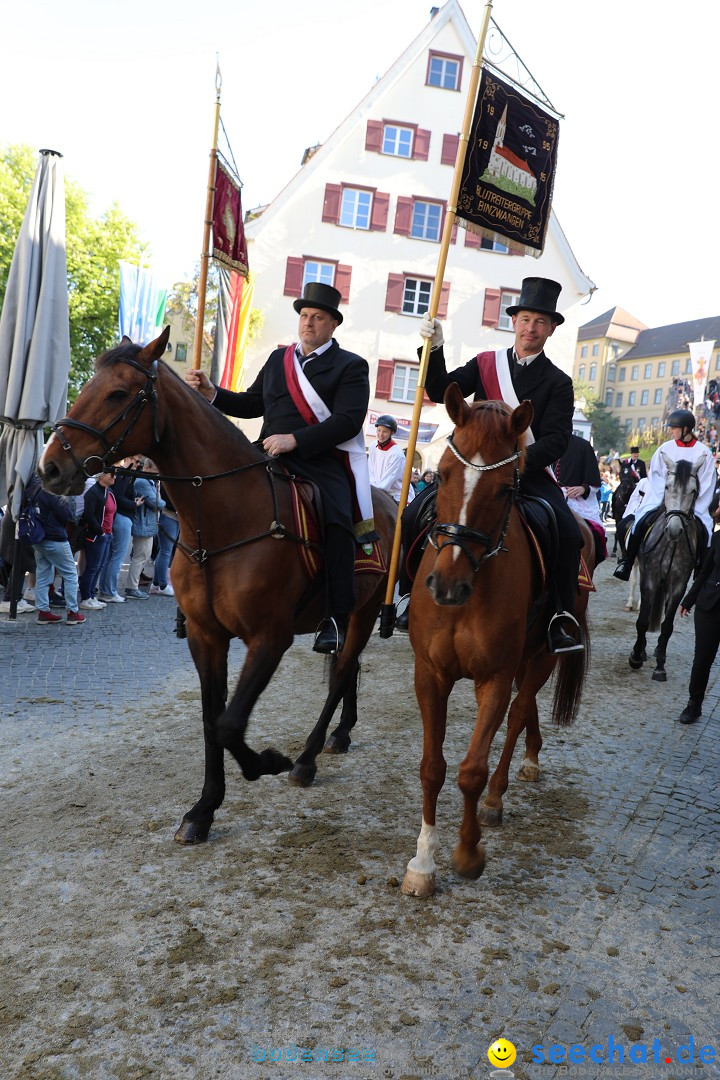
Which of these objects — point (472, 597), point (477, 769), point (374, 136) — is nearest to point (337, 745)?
point (477, 769)

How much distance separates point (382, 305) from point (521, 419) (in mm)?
28834

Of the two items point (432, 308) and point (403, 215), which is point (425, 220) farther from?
point (432, 308)

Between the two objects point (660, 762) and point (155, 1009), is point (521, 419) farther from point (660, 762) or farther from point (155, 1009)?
point (660, 762)

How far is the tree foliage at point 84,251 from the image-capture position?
104 ft

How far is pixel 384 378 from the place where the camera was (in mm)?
31047

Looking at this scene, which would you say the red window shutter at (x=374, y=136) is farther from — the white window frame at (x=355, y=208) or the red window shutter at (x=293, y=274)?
the red window shutter at (x=293, y=274)

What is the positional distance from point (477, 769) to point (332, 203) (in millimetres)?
30235

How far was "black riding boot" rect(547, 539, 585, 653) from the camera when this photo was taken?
470cm

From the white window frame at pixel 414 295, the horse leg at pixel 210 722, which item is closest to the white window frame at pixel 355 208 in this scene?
the white window frame at pixel 414 295

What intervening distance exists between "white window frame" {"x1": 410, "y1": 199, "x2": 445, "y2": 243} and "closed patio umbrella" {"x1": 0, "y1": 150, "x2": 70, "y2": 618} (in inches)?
942

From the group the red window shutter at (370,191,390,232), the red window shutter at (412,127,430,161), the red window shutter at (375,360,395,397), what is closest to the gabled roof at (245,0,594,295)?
the red window shutter at (412,127,430,161)

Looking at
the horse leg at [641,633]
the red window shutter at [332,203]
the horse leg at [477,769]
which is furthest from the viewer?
the red window shutter at [332,203]

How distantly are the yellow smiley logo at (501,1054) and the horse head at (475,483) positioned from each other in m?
1.68

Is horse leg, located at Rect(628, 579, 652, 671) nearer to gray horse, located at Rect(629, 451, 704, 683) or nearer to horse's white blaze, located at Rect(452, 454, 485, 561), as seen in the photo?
gray horse, located at Rect(629, 451, 704, 683)
